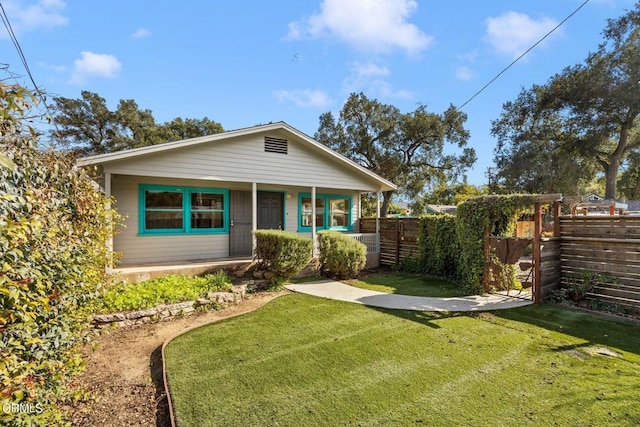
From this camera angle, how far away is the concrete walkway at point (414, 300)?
5875mm

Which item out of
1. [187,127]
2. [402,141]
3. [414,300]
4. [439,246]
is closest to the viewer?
[414,300]

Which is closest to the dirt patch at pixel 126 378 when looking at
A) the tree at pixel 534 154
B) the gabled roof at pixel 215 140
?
the gabled roof at pixel 215 140

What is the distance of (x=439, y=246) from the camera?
868 centimetres

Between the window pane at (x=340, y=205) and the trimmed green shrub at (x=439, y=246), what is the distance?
3841 mm

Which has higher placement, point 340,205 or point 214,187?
point 214,187

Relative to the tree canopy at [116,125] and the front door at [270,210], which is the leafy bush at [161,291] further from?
the tree canopy at [116,125]

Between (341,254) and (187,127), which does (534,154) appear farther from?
(187,127)

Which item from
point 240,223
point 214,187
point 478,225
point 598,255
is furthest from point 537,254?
point 214,187

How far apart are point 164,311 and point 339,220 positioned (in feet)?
25.9

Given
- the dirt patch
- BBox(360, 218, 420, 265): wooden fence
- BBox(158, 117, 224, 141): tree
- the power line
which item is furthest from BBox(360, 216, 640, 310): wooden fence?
BBox(158, 117, 224, 141): tree

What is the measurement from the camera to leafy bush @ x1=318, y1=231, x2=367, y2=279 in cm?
823

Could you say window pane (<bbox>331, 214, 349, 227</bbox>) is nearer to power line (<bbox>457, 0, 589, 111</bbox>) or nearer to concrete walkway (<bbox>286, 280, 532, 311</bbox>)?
concrete walkway (<bbox>286, 280, 532, 311</bbox>)

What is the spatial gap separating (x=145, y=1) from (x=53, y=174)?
7.06m

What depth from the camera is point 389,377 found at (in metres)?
3.34
